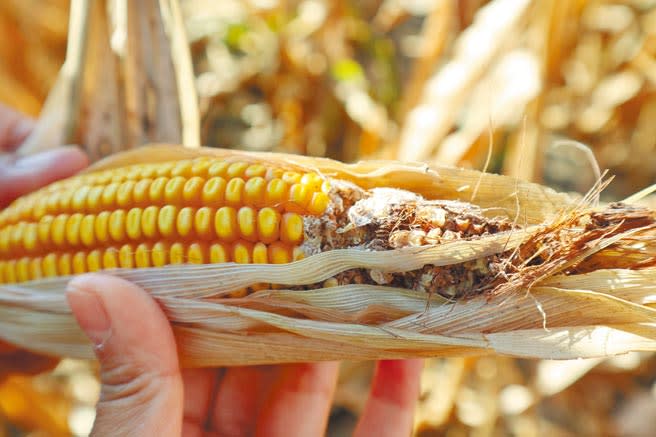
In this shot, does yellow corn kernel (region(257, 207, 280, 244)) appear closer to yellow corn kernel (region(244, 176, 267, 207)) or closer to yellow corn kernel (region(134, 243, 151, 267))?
yellow corn kernel (region(244, 176, 267, 207))

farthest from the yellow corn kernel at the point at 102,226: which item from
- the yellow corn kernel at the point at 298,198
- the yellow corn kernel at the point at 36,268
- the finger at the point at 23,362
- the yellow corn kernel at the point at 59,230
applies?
the finger at the point at 23,362

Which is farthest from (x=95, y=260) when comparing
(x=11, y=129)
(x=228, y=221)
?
(x=11, y=129)

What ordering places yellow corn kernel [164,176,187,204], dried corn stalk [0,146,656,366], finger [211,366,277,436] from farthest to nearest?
finger [211,366,277,436] → yellow corn kernel [164,176,187,204] → dried corn stalk [0,146,656,366]

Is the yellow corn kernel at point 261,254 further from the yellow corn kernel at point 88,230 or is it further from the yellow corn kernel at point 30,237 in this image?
the yellow corn kernel at point 30,237

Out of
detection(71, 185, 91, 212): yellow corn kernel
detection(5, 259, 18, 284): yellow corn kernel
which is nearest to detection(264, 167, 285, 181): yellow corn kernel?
detection(71, 185, 91, 212): yellow corn kernel

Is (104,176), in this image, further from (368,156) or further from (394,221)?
(368,156)
